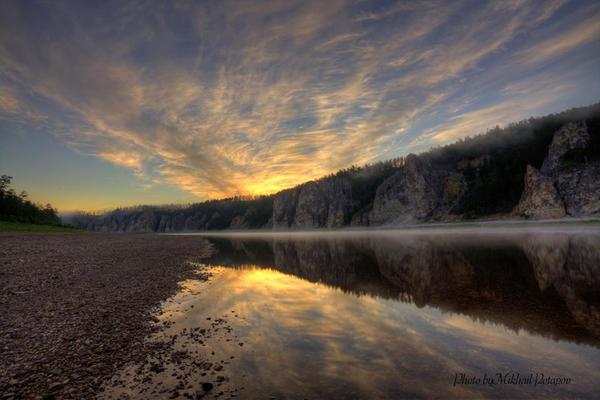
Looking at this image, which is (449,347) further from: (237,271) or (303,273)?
(237,271)

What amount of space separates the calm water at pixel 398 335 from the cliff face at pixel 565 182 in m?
99.9

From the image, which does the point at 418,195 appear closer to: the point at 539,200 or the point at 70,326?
the point at 539,200

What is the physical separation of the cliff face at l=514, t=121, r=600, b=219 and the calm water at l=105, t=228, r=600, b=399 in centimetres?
9992

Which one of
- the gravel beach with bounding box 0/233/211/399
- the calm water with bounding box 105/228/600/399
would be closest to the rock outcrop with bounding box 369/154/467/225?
the calm water with bounding box 105/228/600/399

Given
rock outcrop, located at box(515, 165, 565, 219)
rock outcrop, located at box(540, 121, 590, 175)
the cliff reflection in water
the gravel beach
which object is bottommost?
the gravel beach

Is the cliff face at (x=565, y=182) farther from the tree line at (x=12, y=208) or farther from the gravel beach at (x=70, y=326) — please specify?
the tree line at (x=12, y=208)

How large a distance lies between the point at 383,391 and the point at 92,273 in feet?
97.5

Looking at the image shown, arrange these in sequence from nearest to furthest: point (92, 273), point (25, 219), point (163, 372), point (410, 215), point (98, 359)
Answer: point (163, 372) < point (98, 359) < point (92, 273) < point (25, 219) < point (410, 215)

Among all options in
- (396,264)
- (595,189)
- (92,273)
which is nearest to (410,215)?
(595,189)

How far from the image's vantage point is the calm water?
8727 mm

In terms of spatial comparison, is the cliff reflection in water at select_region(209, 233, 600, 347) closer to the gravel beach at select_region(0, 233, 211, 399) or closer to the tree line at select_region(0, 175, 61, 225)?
the gravel beach at select_region(0, 233, 211, 399)

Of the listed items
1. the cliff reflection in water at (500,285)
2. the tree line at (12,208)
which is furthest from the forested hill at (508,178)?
the tree line at (12,208)

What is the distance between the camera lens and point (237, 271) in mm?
34312

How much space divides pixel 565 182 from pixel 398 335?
5252 inches
